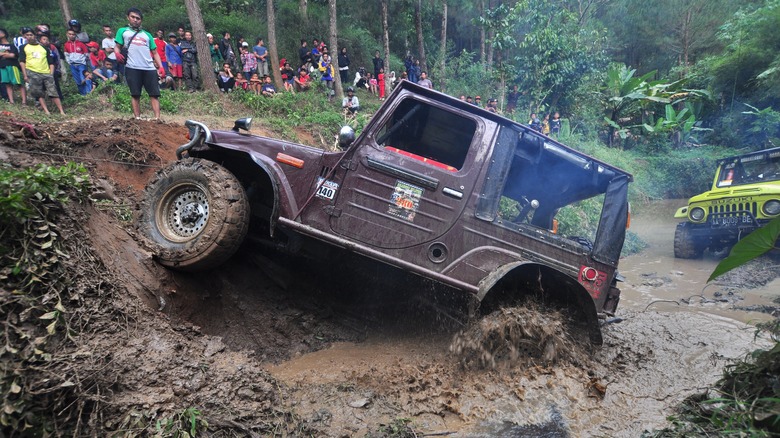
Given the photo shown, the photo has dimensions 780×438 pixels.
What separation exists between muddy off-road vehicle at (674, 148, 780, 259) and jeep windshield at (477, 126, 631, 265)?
545cm

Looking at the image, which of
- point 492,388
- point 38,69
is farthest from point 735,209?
point 38,69

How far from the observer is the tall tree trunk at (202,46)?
11235 millimetres

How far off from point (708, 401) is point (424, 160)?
2535 mm

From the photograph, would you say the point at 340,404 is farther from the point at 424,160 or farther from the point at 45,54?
the point at 45,54

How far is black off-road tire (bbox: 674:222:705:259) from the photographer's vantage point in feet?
30.3

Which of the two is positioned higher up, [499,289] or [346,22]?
[346,22]

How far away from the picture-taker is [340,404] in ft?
10.9

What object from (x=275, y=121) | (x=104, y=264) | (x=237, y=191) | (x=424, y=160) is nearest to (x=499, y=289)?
(x=424, y=160)

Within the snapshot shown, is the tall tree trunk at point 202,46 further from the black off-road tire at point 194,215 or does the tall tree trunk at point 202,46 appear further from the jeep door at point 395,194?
the jeep door at point 395,194

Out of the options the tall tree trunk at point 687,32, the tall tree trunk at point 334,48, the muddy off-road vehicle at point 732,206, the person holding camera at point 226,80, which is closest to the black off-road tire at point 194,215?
the muddy off-road vehicle at point 732,206

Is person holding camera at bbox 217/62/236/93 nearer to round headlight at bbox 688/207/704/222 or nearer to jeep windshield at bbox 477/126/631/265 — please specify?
jeep windshield at bbox 477/126/631/265

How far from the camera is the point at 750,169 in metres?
9.06

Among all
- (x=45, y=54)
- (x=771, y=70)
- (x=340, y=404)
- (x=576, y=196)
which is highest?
(x=771, y=70)

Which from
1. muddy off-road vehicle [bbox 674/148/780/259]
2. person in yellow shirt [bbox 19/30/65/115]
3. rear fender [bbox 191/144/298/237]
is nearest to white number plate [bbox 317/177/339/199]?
rear fender [bbox 191/144/298/237]
